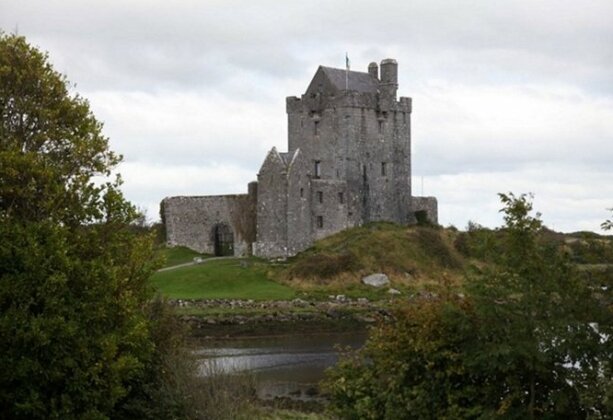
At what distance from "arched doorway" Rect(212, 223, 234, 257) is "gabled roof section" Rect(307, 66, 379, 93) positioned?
11.7 meters

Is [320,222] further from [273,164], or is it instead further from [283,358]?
[283,358]

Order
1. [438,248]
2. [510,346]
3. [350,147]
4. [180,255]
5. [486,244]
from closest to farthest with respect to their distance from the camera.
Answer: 1. [510,346]
2. [486,244]
3. [438,248]
4. [350,147]
5. [180,255]

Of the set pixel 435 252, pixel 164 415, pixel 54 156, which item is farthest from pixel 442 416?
pixel 435 252

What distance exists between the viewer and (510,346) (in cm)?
1775

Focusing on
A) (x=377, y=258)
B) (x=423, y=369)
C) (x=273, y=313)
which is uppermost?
(x=377, y=258)

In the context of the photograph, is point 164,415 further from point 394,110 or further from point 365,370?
point 394,110

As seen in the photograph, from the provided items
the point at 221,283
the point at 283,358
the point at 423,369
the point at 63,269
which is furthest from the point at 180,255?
the point at 423,369

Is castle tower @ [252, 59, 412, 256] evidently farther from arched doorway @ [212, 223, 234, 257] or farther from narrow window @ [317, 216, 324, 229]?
arched doorway @ [212, 223, 234, 257]

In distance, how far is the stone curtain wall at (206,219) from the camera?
72.1 metres

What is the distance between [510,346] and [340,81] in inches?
2285

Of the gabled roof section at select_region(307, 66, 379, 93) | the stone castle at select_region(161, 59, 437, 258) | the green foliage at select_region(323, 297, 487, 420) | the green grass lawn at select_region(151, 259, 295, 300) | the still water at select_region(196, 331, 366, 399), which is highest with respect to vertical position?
the gabled roof section at select_region(307, 66, 379, 93)

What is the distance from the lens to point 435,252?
225ft

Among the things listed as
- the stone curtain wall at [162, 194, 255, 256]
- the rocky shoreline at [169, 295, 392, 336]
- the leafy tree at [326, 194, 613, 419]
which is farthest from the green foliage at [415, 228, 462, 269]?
the leafy tree at [326, 194, 613, 419]

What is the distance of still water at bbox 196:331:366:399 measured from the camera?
32812 mm
